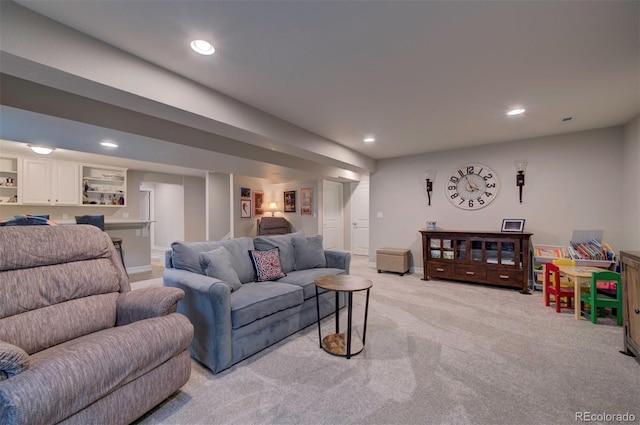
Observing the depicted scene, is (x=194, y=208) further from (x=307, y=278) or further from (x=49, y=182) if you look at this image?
(x=307, y=278)

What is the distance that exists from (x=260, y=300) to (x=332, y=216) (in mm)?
5723

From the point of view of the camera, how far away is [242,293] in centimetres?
238

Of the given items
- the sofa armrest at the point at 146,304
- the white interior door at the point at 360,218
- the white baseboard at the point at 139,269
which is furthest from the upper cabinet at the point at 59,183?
the white interior door at the point at 360,218

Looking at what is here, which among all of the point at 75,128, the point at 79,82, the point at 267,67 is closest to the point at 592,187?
the point at 267,67

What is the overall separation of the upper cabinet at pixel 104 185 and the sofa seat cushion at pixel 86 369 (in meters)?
5.30

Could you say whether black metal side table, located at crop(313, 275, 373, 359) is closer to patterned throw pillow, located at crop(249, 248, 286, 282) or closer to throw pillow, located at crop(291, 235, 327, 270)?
patterned throw pillow, located at crop(249, 248, 286, 282)

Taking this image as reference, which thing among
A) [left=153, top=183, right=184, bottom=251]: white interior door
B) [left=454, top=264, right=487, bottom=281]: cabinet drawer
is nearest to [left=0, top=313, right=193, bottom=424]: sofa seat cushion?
[left=454, top=264, right=487, bottom=281]: cabinet drawer

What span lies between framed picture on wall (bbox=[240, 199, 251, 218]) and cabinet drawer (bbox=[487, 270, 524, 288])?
18.2ft

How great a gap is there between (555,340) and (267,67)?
3.47 meters

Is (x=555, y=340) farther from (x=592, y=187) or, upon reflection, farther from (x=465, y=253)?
(x=592, y=187)

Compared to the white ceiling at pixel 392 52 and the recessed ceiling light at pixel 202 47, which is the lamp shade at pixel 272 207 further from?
the recessed ceiling light at pixel 202 47

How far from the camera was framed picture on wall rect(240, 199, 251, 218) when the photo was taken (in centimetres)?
717

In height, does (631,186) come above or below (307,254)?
above

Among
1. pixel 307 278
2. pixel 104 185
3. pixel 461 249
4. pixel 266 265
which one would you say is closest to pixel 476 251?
pixel 461 249
